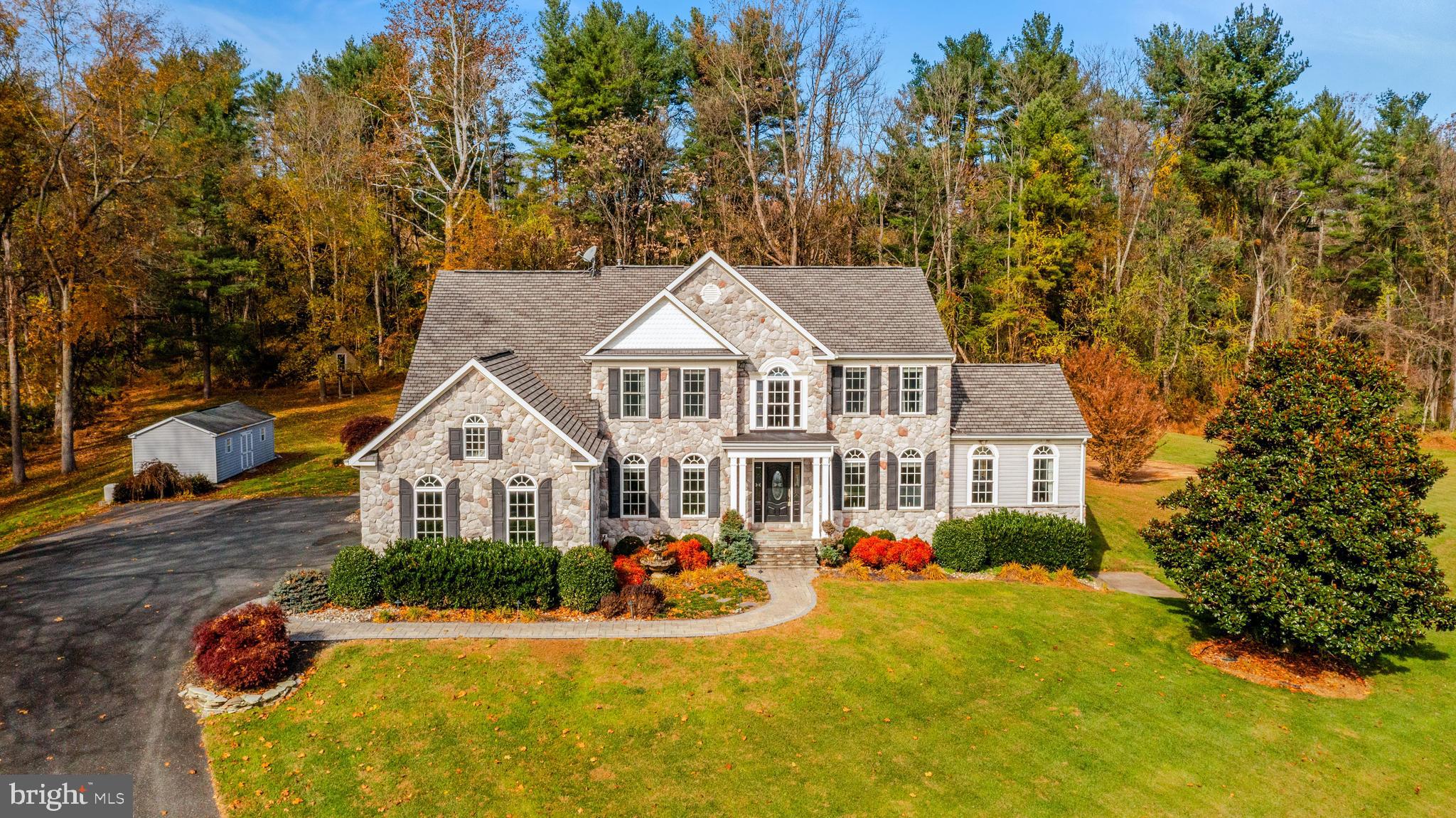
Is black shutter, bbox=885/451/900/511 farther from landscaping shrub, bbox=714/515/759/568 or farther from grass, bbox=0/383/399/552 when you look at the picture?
grass, bbox=0/383/399/552

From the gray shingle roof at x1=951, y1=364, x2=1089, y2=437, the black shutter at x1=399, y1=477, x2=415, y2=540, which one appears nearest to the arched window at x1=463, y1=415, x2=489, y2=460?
the black shutter at x1=399, y1=477, x2=415, y2=540

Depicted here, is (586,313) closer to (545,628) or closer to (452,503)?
(452,503)

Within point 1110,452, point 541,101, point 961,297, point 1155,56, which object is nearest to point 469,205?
point 541,101

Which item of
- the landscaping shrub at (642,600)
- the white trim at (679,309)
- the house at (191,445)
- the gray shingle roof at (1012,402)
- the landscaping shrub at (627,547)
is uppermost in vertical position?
the white trim at (679,309)

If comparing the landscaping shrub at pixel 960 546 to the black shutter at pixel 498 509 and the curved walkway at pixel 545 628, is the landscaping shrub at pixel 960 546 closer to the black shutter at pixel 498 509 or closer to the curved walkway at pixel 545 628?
the curved walkway at pixel 545 628

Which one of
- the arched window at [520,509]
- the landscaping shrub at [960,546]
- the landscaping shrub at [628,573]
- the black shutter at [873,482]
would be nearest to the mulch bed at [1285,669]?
the landscaping shrub at [960,546]

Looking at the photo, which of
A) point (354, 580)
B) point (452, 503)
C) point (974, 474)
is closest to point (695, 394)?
point (452, 503)
